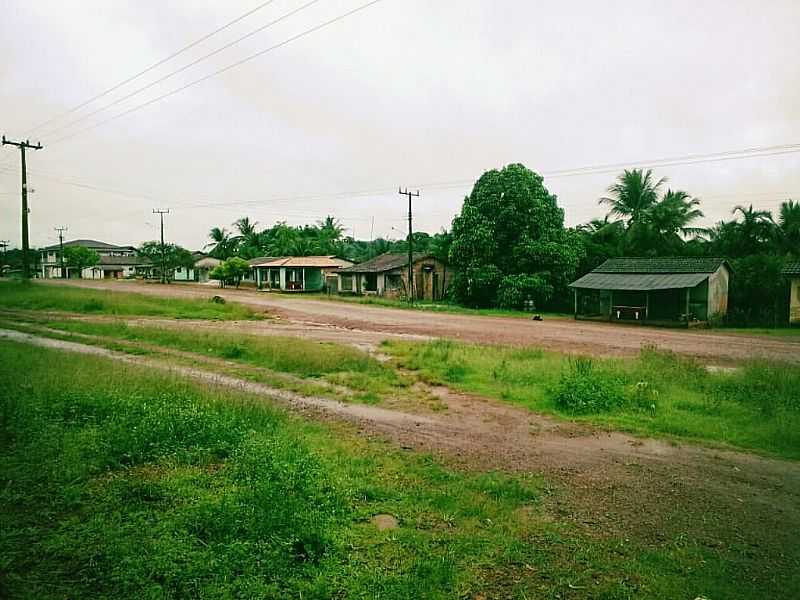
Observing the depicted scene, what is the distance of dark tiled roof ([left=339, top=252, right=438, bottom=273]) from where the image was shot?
43.2m

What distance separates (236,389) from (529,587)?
8182 millimetres

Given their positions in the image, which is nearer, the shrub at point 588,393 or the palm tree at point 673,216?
the shrub at point 588,393

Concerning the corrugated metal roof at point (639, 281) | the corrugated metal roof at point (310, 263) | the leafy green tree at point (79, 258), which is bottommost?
the corrugated metal roof at point (639, 281)

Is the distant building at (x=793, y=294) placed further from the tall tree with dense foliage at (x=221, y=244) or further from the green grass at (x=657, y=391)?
the tall tree with dense foliage at (x=221, y=244)

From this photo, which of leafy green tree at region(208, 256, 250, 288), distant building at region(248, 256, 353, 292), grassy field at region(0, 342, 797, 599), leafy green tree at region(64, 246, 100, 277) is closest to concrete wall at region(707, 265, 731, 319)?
grassy field at region(0, 342, 797, 599)

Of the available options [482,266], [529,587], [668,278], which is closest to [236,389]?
[529,587]

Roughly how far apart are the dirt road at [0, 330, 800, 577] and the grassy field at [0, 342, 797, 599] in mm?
323

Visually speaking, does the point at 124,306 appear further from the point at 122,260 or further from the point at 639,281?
the point at 122,260

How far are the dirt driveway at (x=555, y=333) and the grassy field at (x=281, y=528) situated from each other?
38.0 feet

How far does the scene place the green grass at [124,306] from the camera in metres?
27.6

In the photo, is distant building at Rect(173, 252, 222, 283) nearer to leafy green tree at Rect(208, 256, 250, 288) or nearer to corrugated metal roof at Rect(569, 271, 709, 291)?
leafy green tree at Rect(208, 256, 250, 288)

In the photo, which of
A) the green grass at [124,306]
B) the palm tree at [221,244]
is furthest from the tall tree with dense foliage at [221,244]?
the green grass at [124,306]

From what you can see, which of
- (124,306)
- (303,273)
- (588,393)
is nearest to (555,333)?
(588,393)

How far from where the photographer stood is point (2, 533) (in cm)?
491
